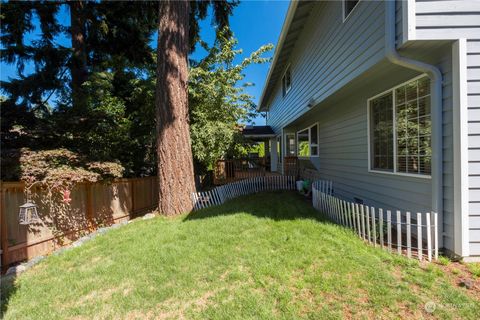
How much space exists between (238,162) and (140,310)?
381 inches

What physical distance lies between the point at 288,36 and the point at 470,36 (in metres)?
6.47

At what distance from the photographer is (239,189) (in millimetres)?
9164

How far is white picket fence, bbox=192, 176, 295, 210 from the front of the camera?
741 centimetres

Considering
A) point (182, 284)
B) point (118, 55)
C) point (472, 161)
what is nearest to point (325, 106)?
point (472, 161)

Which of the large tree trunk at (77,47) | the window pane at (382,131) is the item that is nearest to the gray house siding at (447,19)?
the window pane at (382,131)

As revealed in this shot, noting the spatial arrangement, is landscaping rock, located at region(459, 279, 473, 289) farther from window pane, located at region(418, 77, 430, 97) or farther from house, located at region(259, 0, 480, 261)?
window pane, located at region(418, 77, 430, 97)

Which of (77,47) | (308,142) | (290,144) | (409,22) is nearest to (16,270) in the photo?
(409,22)

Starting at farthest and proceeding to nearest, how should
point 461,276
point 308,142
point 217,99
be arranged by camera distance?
1. point 308,142
2. point 217,99
3. point 461,276

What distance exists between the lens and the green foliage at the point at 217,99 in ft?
29.7

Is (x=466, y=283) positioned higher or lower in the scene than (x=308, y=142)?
lower

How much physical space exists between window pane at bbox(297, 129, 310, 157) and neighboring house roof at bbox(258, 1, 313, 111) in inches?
135

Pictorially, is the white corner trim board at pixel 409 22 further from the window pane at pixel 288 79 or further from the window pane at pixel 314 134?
the window pane at pixel 288 79

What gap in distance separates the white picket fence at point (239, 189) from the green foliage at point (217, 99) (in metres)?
1.46

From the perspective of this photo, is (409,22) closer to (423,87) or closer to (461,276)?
(423,87)
